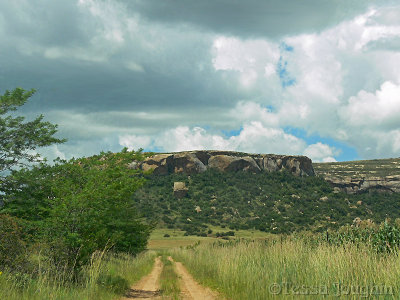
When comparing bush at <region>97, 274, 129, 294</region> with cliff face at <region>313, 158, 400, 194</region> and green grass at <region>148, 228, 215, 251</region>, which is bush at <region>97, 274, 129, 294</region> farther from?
cliff face at <region>313, 158, 400, 194</region>

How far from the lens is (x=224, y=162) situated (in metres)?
152

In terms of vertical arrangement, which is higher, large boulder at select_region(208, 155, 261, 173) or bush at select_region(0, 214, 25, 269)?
large boulder at select_region(208, 155, 261, 173)

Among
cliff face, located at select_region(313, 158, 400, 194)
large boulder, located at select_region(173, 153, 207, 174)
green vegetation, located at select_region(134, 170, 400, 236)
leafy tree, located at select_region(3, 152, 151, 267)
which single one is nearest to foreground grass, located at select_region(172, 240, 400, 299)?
leafy tree, located at select_region(3, 152, 151, 267)

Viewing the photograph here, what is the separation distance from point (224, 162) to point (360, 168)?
63531mm

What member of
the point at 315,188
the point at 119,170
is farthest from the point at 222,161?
the point at 119,170

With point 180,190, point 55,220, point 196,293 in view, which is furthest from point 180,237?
point 55,220

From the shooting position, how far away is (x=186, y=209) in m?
112

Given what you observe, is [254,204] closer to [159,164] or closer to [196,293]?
[159,164]

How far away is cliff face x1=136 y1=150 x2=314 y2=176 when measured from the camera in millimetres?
148750

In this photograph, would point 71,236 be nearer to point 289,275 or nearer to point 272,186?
point 289,275

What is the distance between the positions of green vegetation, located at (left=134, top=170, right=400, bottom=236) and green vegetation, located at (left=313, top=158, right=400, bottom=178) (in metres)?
20.4

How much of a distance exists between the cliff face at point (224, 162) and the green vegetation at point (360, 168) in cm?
1221

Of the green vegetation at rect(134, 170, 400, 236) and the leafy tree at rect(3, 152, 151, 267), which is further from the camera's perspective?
the green vegetation at rect(134, 170, 400, 236)

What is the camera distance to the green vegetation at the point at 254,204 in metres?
100
